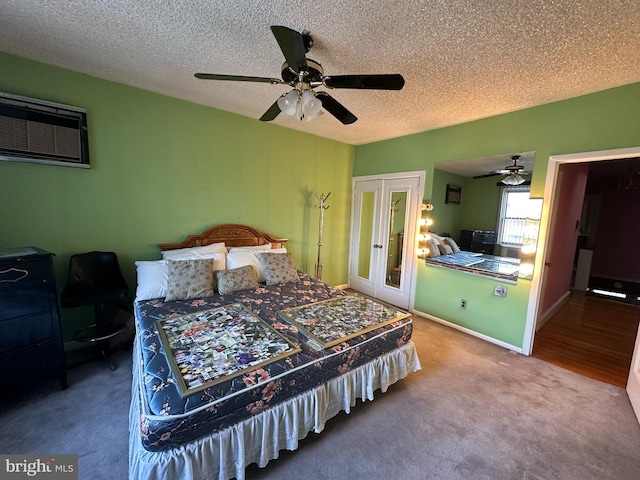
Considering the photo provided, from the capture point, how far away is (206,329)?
74.5 inches

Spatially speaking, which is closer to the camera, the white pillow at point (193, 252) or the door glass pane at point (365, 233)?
the white pillow at point (193, 252)

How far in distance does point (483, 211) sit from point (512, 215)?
0.40 m

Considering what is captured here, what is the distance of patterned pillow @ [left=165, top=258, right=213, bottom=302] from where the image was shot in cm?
243

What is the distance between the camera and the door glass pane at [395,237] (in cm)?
397

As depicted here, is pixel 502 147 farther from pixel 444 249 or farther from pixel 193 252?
pixel 193 252

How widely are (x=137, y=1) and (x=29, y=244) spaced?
7.42ft

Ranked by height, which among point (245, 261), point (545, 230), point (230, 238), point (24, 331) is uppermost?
point (545, 230)

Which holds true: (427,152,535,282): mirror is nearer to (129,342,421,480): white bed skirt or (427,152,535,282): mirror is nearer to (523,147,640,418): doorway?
(523,147,640,418): doorway

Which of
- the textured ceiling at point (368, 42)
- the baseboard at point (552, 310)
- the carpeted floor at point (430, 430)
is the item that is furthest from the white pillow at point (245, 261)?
the baseboard at point (552, 310)

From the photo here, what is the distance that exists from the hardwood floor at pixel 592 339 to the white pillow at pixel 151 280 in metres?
3.93

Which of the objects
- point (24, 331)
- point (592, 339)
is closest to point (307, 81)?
point (24, 331)

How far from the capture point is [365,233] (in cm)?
455

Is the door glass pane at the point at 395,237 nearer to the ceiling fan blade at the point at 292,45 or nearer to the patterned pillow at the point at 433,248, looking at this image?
the patterned pillow at the point at 433,248

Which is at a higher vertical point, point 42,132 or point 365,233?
point 42,132
